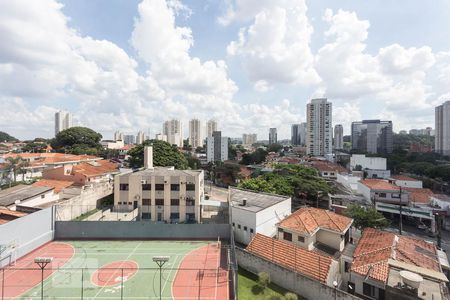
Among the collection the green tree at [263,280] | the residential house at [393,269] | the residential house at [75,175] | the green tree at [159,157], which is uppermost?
the green tree at [159,157]

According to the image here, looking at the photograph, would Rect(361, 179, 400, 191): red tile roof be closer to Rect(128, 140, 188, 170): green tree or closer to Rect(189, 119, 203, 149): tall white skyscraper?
Rect(128, 140, 188, 170): green tree

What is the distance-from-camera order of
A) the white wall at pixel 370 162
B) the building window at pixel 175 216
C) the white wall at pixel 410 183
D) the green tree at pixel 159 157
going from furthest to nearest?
the white wall at pixel 370 162
the green tree at pixel 159 157
the white wall at pixel 410 183
the building window at pixel 175 216

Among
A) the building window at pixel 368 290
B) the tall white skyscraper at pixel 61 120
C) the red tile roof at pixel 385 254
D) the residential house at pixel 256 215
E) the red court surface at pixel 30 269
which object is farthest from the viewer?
the tall white skyscraper at pixel 61 120

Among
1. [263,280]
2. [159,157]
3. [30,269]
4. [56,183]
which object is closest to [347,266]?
[263,280]

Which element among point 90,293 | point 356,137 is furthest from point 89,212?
point 356,137

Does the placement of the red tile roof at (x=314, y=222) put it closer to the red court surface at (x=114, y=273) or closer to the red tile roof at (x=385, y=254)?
the red tile roof at (x=385, y=254)

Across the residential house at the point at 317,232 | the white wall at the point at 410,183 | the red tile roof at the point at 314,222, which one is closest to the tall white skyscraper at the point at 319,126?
the white wall at the point at 410,183

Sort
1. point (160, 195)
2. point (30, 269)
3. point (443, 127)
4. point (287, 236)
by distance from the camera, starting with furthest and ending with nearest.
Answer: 1. point (443, 127)
2. point (160, 195)
3. point (287, 236)
4. point (30, 269)

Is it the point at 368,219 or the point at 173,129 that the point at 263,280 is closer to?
the point at 368,219
